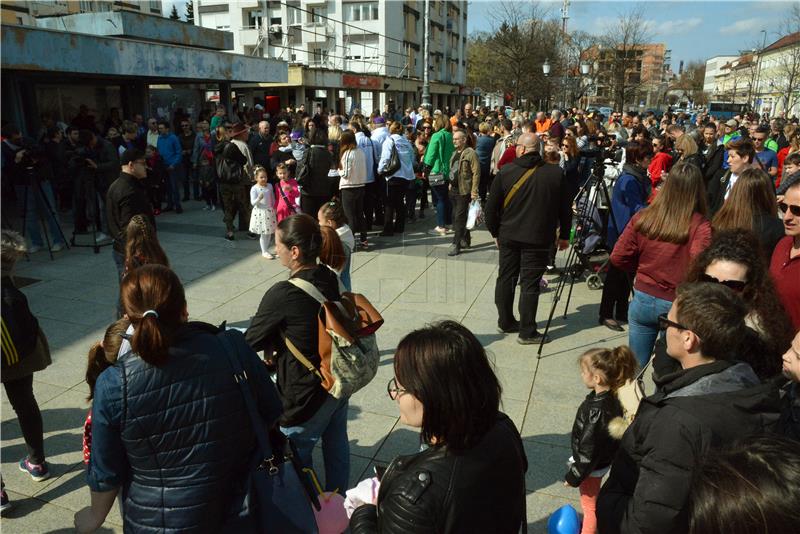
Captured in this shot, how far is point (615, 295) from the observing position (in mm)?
6004

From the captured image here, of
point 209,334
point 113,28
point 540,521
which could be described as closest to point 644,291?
point 540,521

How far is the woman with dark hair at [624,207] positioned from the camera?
5.89 m

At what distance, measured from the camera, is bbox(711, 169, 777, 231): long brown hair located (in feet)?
13.0

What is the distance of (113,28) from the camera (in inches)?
504

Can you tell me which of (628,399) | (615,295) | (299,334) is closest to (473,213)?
(615,295)

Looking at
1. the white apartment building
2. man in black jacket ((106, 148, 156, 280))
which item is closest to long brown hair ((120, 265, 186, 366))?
man in black jacket ((106, 148, 156, 280))

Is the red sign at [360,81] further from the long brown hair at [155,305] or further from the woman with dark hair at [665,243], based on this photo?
the long brown hair at [155,305]

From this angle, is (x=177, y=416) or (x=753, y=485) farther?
(x=177, y=416)

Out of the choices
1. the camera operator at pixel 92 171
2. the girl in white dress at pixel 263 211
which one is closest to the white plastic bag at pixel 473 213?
the girl in white dress at pixel 263 211

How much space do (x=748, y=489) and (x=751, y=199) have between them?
12.0 feet

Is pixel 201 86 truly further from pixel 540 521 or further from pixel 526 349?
pixel 540 521

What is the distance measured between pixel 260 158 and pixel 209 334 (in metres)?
9.42

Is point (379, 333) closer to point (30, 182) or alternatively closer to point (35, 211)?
point (30, 182)

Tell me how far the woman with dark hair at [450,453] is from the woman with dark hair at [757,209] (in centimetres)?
315
